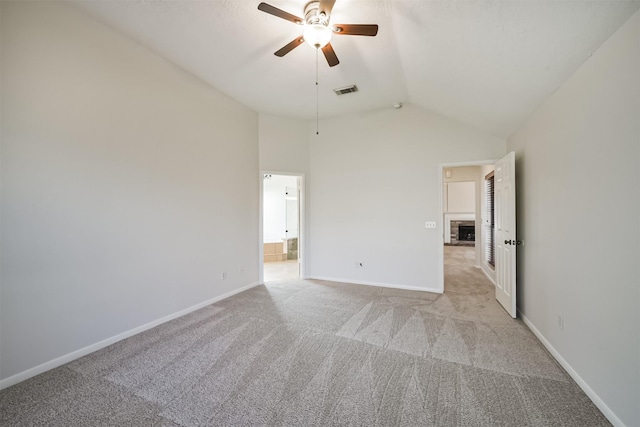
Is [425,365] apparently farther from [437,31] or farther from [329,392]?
[437,31]

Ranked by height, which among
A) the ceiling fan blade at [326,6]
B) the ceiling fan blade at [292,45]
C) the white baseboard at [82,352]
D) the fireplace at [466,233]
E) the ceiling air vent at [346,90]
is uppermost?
the ceiling air vent at [346,90]

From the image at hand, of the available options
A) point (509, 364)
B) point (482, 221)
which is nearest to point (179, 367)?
point (509, 364)

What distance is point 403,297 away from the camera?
161 inches

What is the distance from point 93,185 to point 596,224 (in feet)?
13.7

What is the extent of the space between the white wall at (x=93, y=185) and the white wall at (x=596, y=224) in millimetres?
4044

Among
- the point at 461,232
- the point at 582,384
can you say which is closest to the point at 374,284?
the point at 582,384

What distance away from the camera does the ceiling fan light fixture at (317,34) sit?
6.81 feet

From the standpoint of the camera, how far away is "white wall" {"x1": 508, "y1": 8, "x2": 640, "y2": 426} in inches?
59.4

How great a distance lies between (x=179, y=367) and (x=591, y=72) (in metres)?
3.98

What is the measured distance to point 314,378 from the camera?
209cm

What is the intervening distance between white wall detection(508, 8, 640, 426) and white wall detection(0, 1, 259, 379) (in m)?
4.04

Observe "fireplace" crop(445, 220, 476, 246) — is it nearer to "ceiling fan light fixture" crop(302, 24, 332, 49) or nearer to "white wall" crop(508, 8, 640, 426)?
"white wall" crop(508, 8, 640, 426)

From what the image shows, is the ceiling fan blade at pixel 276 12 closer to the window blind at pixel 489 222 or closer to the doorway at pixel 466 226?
the doorway at pixel 466 226

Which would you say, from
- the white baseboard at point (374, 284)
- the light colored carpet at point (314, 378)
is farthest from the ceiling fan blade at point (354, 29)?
the white baseboard at point (374, 284)
